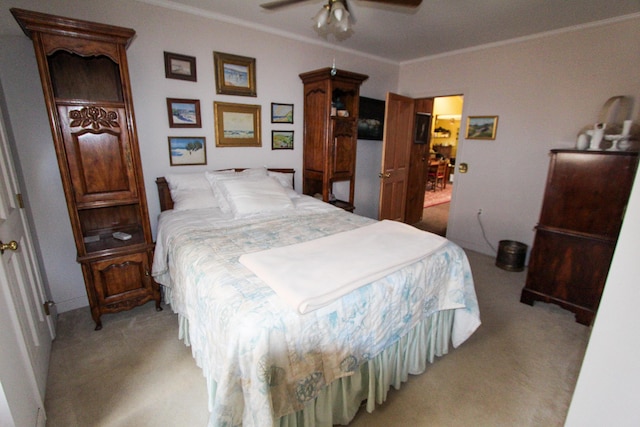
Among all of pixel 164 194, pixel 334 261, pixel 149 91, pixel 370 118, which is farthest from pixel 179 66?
pixel 370 118

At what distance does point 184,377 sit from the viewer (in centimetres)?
175

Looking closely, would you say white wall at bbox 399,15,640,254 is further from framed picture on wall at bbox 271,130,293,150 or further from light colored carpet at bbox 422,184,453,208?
light colored carpet at bbox 422,184,453,208

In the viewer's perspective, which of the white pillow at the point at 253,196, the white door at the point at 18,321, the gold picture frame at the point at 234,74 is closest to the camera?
the white door at the point at 18,321

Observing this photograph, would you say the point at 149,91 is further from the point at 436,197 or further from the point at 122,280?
the point at 436,197

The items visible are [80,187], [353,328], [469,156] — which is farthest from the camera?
[469,156]

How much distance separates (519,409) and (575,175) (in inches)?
73.1

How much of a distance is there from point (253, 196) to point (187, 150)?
90 centimetres

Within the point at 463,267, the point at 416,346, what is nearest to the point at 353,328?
the point at 416,346

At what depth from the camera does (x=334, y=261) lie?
59.2 inches

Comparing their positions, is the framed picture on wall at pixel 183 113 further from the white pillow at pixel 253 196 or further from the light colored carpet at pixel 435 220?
the light colored carpet at pixel 435 220

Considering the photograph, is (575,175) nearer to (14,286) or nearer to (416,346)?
(416,346)

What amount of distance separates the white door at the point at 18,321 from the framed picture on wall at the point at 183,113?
3.57 feet

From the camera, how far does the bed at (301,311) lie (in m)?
1.05

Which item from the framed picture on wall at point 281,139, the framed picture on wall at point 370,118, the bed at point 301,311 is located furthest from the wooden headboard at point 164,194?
the framed picture on wall at point 370,118
